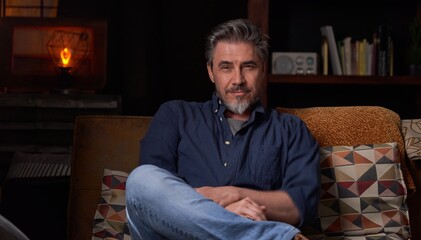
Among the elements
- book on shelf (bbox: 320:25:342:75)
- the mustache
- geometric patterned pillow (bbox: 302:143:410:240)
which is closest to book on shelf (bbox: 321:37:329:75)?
book on shelf (bbox: 320:25:342:75)

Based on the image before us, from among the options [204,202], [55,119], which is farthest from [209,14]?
[204,202]

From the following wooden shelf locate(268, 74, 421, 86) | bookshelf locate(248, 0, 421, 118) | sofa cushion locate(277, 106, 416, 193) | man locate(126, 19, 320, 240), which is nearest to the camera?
man locate(126, 19, 320, 240)

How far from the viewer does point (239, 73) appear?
2.15 metres

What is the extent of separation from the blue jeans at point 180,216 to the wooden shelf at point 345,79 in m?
1.54

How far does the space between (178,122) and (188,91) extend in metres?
3.08

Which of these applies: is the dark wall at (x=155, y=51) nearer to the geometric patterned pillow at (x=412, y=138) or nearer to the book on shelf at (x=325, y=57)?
the book on shelf at (x=325, y=57)

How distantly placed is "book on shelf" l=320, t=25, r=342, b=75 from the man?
3.61 feet

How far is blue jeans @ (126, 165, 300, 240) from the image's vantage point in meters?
1.59

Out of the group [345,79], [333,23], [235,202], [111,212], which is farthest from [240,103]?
[333,23]

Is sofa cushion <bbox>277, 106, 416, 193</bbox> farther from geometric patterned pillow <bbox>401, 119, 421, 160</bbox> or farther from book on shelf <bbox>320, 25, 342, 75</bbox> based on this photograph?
book on shelf <bbox>320, 25, 342, 75</bbox>

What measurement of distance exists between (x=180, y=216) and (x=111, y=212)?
58 cm

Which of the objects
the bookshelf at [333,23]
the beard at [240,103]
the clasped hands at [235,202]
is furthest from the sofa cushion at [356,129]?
the bookshelf at [333,23]

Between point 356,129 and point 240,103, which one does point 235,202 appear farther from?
point 356,129

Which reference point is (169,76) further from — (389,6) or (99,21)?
(389,6)
